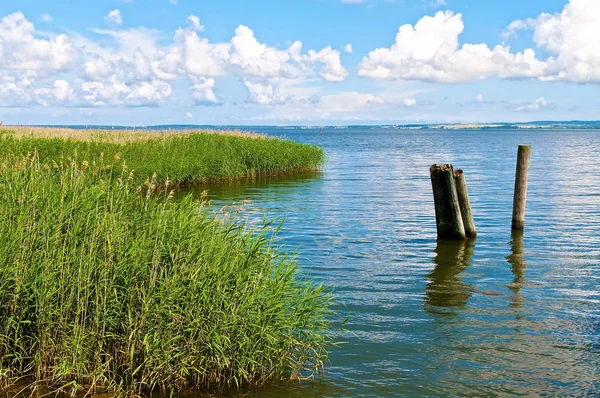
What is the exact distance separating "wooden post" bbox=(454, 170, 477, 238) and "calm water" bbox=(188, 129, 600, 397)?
63 cm

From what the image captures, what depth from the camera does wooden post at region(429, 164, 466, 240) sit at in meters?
17.9

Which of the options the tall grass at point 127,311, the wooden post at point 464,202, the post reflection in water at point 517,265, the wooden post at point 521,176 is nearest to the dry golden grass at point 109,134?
the wooden post at point 464,202

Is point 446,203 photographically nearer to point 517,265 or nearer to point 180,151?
point 517,265

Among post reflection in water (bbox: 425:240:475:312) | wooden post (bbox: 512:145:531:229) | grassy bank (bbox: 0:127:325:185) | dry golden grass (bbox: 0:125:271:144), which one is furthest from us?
dry golden grass (bbox: 0:125:271:144)

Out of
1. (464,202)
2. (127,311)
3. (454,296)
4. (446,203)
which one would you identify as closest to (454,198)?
(446,203)

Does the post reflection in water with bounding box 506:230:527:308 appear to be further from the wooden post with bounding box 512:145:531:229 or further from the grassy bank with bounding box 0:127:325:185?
the grassy bank with bounding box 0:127:325:185

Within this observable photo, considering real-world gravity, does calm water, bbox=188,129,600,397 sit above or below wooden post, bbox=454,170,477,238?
below

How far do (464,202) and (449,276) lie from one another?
3.85 metres

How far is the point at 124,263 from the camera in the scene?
8273 millimetres

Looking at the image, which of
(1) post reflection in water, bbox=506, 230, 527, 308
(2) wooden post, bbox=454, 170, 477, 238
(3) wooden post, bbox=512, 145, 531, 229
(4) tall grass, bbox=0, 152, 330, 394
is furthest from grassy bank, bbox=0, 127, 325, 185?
(4) tall grass, bbox=0, 152, 330, 394

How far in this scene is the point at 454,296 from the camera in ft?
44.5

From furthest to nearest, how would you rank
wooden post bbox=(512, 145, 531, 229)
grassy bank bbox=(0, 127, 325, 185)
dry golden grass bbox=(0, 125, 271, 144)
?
dry golden grass bbox=(0, 125, 271, 144) < grassy bank bbox=(0, 127, 325, 185) < wooden post bbox=(512, 145, 531, 229)

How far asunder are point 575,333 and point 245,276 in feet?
19.4

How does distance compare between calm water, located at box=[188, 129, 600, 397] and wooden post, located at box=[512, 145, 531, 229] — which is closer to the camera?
calm water, located at box=[188, 129, 600, 397]
